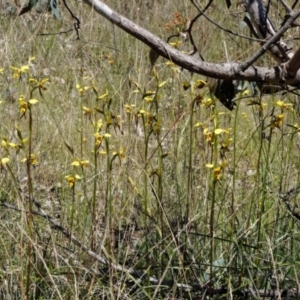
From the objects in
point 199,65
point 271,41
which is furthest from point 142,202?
point 271,41

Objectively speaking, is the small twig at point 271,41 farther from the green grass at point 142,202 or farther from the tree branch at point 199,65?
the green grass at point 142,202

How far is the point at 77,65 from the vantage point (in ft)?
15.0

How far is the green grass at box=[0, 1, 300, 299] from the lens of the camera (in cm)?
183

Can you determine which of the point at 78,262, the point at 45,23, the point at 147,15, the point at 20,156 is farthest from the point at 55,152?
the point at 147,15

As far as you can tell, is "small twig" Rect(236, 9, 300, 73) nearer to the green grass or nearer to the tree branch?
the tree branch

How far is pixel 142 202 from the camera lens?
2.46 m

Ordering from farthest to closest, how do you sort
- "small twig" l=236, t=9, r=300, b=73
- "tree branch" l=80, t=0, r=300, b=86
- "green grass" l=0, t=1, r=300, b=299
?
"green grass" l=0, t=1, r=300, b=299, "tree branch" l=80, t=0, r=300, b=86, "small twig" l=236, t=9, r=300, b=73

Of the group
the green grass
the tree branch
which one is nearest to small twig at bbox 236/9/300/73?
the tree branch

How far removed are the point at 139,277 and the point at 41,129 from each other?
1617mm

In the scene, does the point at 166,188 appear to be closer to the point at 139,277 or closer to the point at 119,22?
the point at 139,277

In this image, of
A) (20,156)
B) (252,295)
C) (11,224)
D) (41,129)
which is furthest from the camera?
(41,129)

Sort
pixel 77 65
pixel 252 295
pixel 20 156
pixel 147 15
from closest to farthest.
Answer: pixel 252 295
pixel 20 156
pixel 77 65
pixel 147 15

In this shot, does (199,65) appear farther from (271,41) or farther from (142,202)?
(142,202)

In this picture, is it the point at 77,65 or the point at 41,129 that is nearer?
the point at 41,129
